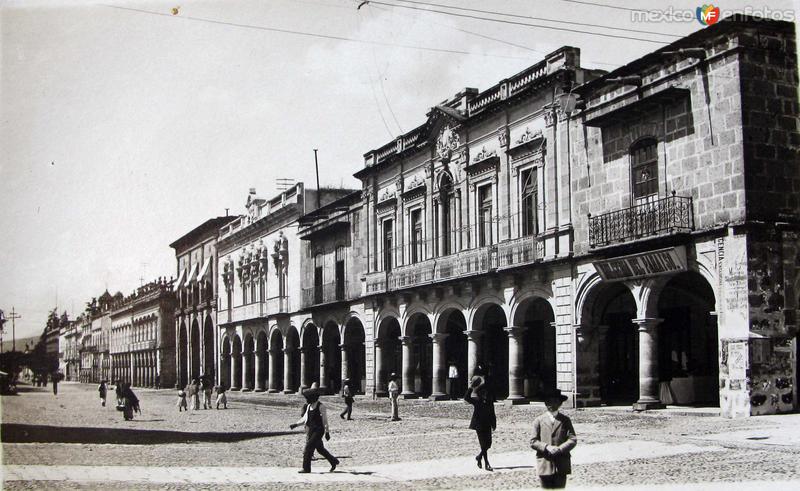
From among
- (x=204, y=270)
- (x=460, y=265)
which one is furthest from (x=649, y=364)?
(x=204, y=270)

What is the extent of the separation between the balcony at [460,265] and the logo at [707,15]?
7899 millimetres

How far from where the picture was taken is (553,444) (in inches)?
323

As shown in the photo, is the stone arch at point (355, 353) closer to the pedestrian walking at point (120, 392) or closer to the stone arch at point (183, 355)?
the pedestrian walking at point (120, 392)

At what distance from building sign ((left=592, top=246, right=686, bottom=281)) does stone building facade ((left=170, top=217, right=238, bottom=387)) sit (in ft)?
126

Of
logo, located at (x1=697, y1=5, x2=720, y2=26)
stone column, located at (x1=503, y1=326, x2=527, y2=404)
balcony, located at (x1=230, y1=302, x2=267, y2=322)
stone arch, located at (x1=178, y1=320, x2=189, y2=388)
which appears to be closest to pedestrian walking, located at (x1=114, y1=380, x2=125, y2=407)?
stone column, located at (x1=503, y1=326, x2=527, y2=404)

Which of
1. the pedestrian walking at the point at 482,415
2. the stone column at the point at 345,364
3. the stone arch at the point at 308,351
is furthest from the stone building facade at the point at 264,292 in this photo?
the pedestrian walking at the point at 482,415

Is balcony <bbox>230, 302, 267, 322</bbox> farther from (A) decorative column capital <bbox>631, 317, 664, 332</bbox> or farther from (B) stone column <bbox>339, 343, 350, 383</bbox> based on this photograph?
(A) decorative column capital <bbox>631, 317, 664, 332</bbox>

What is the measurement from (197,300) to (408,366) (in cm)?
3319

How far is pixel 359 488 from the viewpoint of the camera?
36.6 ft

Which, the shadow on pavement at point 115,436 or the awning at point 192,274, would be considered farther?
the awning at point 192,274

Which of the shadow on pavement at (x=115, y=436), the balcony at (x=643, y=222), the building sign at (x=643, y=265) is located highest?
the balcony at (x=643, y=222)

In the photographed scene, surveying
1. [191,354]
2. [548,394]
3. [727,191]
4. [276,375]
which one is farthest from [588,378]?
[191,354]

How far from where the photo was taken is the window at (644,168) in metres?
20.0

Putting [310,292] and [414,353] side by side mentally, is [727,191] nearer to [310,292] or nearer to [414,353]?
[414,353]
